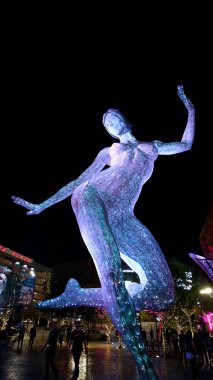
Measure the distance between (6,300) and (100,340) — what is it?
1604 centimetres

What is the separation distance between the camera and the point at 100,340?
32188 millimetres

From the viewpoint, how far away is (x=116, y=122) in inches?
190

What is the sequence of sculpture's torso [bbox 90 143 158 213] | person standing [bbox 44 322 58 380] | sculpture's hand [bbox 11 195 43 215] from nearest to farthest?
sculpture's torso [bbox 90 143 158 213], sculpture's hand [bbox 11 195 43 215], person standing [bbox 44 322 58 380]

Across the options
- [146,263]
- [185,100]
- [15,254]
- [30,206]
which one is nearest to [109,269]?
[146,263]

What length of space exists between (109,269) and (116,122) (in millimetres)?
2428

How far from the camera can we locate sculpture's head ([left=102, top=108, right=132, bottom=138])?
15.9 ft

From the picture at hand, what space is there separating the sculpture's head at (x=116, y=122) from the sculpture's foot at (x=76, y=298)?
241 cm

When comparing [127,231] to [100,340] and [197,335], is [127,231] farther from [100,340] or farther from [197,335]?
[100,340]

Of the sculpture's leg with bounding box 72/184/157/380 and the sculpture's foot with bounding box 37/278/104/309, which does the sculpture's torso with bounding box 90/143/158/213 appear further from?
the sculpture's foot with bounding box 37/278/104/309

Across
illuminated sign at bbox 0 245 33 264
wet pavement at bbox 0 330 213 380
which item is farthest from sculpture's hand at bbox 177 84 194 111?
illuminated sign at bbox 0 245 33 264

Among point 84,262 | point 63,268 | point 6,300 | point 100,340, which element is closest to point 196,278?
point 100,340

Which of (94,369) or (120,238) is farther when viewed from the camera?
(94,369)

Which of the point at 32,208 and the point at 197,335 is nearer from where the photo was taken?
the point at 32,208

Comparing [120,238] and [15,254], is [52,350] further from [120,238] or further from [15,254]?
[15,254]
